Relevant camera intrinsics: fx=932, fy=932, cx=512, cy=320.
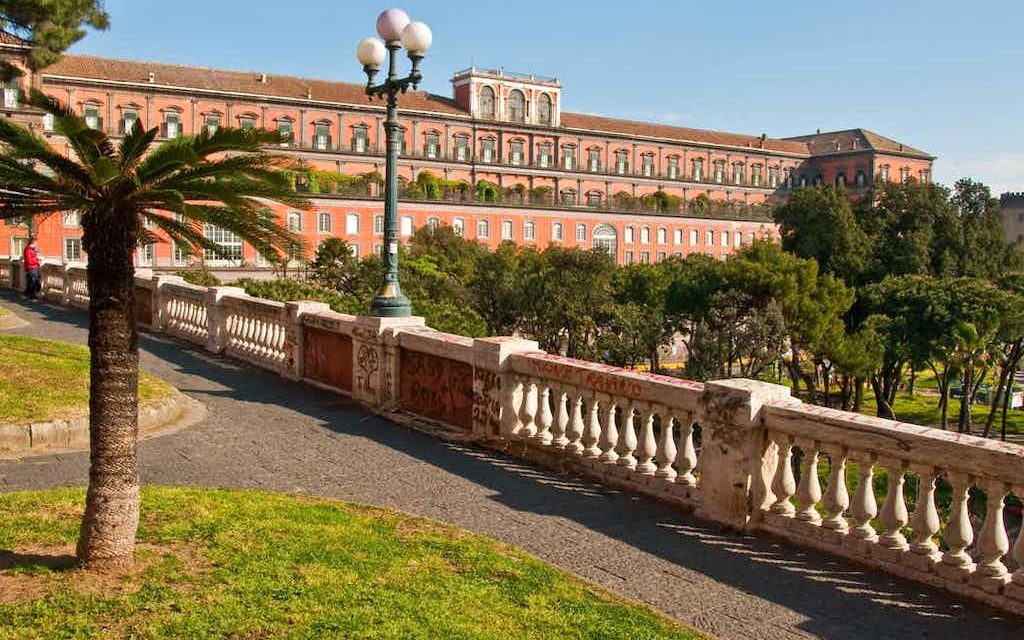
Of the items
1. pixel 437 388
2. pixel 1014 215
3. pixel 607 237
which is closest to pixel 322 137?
pixel 607 237

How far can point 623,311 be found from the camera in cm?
4888

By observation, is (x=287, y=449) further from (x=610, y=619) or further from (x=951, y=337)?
(x=951, y=337)

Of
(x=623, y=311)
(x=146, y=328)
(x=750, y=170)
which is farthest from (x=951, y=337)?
(x=750, y=170)

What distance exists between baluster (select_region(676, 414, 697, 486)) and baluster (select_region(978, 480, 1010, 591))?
2222 mm

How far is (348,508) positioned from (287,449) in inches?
89.7

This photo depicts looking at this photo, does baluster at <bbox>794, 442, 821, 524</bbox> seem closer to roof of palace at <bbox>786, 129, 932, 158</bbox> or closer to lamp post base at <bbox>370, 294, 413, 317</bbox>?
lamp post base at <bbox>370, 294, 413, 317</bbox>

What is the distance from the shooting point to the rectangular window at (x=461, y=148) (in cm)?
8906

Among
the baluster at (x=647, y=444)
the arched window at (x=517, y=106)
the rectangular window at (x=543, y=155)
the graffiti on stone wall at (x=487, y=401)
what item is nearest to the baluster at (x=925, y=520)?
the baluster at (x=647, y=444)

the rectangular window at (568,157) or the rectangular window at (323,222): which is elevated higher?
the rectangular window at (568,157)

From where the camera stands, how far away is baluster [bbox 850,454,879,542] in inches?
231

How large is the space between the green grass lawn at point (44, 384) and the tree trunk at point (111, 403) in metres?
4.27

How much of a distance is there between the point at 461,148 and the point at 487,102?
6.09m

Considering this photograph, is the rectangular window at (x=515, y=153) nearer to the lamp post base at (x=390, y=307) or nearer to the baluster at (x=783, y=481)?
the lamp post base at (x=390, y=307)

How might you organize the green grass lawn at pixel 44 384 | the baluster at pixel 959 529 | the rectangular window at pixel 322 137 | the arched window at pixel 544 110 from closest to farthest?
the baluster at pixel 959 529
the green grass lawn at pixel 44 384
the rectangular window at pixel 322 137
the arched window at pixel 544 110
